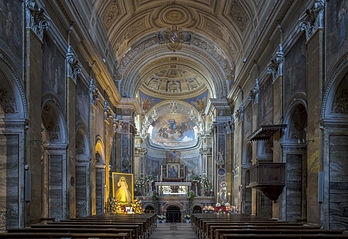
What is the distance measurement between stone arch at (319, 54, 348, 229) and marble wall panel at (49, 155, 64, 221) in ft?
27.6

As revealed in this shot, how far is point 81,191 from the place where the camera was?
54.9ft

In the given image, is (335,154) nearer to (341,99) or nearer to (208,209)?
(341,99)

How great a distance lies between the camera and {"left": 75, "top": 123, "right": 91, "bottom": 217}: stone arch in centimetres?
1654

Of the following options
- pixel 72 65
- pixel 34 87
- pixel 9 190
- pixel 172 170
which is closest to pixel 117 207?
pixel 72 65

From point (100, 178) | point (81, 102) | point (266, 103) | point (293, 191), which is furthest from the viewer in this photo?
point (100, 178)

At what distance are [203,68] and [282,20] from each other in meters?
14.6

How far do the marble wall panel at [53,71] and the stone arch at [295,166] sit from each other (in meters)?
7.73

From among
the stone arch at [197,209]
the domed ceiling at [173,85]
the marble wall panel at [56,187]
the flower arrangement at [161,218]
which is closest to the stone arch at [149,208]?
the flower arrangement at [161,218]

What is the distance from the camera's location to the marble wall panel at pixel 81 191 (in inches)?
650

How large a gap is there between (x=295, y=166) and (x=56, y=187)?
8139 mm

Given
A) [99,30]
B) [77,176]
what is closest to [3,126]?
[77,176]

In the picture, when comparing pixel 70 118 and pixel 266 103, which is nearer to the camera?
pixel 70 118

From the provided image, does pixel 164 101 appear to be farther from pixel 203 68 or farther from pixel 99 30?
pixel 99 30

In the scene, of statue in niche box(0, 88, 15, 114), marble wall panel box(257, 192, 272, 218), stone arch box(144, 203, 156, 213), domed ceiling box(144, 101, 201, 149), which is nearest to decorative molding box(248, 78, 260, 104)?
marble wall panel box(257, 192, 272, 218)
